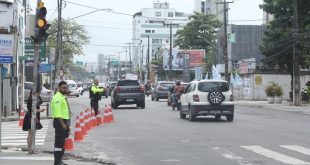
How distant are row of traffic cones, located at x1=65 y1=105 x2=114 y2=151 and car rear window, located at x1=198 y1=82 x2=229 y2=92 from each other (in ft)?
13.0

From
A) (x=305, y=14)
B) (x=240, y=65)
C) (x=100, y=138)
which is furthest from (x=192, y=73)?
(x=100, y=138)

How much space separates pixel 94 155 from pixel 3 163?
2384 millimetres

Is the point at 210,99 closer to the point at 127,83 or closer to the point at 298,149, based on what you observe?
the point at 298,149

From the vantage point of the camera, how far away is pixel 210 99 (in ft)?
81.6

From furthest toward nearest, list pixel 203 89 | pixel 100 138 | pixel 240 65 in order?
pixel 240 65 < pixel 203 89 < pixel 100 138

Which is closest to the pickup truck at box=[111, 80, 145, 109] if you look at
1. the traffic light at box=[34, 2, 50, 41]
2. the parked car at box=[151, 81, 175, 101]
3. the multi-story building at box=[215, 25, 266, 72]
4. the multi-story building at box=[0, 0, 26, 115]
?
the multi-story building at box=[0, 0, 26, 115]

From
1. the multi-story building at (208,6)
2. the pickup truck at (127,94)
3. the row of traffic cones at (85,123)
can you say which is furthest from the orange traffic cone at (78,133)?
the multi-story building at (208,6)

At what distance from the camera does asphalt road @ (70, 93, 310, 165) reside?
13.1 m

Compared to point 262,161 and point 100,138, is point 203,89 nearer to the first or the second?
point 100,138

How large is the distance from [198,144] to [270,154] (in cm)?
272

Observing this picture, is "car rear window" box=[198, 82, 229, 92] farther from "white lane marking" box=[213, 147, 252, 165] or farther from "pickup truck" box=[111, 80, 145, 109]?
"pickup truck" box=[111, 80, 145, 109]

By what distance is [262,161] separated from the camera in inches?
501

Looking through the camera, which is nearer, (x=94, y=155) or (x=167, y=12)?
(x=94, y=155)

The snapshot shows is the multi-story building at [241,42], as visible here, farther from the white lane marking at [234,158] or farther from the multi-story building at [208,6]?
the white lane marking at [234,158]
